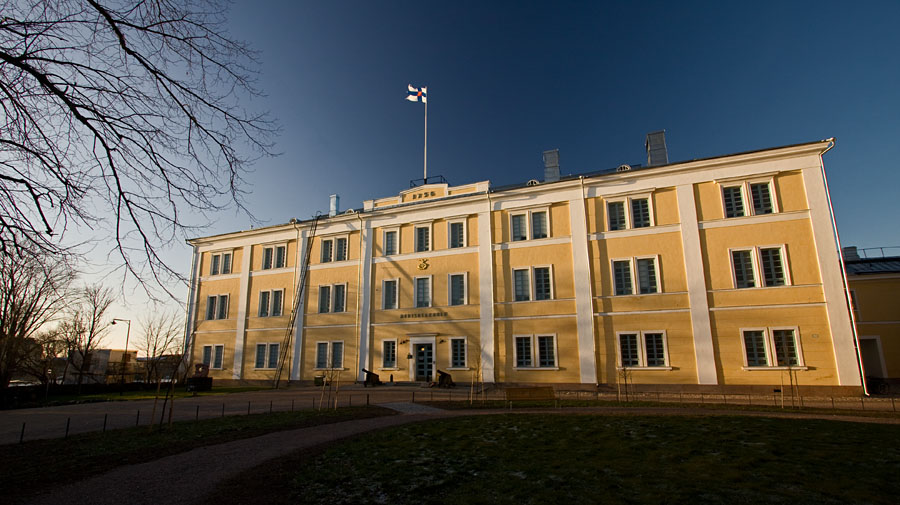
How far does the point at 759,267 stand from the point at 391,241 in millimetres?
23126

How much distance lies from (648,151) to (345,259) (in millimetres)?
23092

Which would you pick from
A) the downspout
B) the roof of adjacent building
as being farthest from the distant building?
the downspout

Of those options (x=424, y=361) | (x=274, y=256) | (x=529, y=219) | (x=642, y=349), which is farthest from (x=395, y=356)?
(x=642, y=349)

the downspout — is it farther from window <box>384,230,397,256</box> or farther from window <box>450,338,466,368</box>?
window <box>384,230,397,256</box>

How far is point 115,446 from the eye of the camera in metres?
12.0

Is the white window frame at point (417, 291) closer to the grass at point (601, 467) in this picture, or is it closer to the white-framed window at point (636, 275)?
the white-framed window at point (636, 275)

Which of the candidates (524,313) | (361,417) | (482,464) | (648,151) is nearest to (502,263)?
(524,313)

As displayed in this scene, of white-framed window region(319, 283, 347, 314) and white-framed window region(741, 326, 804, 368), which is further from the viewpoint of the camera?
white-framed window region(319, 283, 347, 314)

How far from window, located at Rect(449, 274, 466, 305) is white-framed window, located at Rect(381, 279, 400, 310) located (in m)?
4.25

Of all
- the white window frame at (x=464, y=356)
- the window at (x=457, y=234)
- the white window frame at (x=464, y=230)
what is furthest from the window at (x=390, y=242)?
the white window frame at (x=464, y=356)

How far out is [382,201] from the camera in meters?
35.5

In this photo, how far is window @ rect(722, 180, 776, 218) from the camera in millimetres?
25500

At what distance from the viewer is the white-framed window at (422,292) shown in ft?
105

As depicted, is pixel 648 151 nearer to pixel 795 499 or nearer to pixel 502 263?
pixel 502 263
